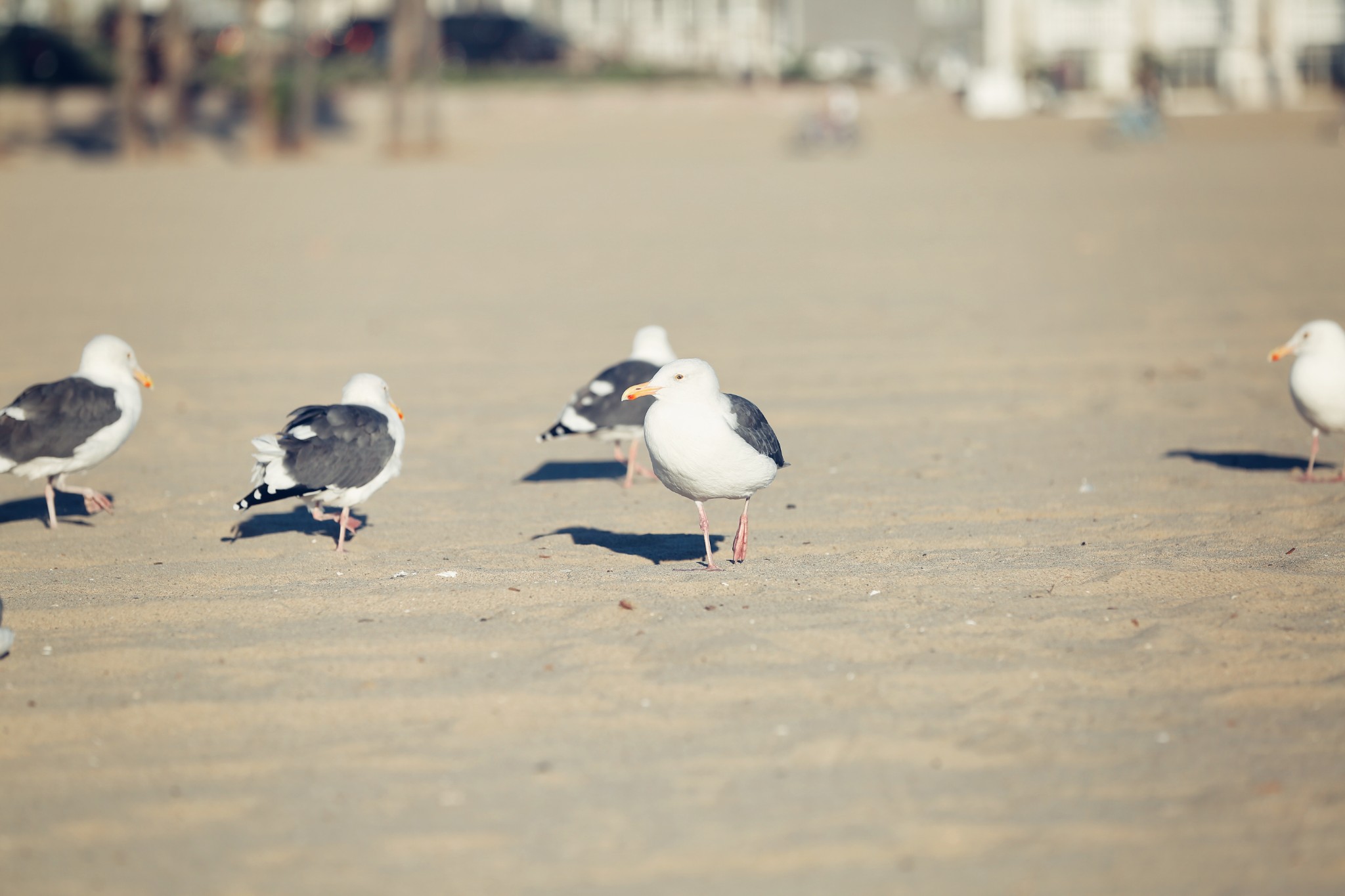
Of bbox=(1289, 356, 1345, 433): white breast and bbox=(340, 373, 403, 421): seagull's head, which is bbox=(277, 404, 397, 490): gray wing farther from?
bbox=(1289, 356, 1345, 433): white breast

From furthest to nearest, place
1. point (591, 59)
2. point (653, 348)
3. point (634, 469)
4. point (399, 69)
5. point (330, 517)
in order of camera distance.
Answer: point (591, 59) < point (399, 69) < point (653, 348) < point (634, 469) < point (330, 517)

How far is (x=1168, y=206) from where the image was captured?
24.1m

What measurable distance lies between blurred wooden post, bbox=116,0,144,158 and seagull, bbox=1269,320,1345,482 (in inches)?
1368

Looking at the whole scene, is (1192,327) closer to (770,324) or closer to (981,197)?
(770,324)

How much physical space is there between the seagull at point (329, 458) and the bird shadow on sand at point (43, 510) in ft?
5.33

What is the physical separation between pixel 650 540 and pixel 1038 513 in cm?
217

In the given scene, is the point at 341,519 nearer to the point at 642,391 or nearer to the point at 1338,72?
the point at 642,391

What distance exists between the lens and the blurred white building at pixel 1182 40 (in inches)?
2277

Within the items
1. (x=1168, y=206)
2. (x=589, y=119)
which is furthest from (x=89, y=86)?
(x=1168, y=206)

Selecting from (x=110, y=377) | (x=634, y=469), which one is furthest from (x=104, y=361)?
(x=634, y=469)

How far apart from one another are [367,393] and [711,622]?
273 cm

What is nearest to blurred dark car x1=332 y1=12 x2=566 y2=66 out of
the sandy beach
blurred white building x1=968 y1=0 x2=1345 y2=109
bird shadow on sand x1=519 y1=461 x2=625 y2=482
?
blurred white building x1=968 y1=0 x2=1345 y2=109

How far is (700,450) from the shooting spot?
6242mm

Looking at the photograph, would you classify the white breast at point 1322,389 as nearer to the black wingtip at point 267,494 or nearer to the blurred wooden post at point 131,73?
the black wingtip at point 267,494
